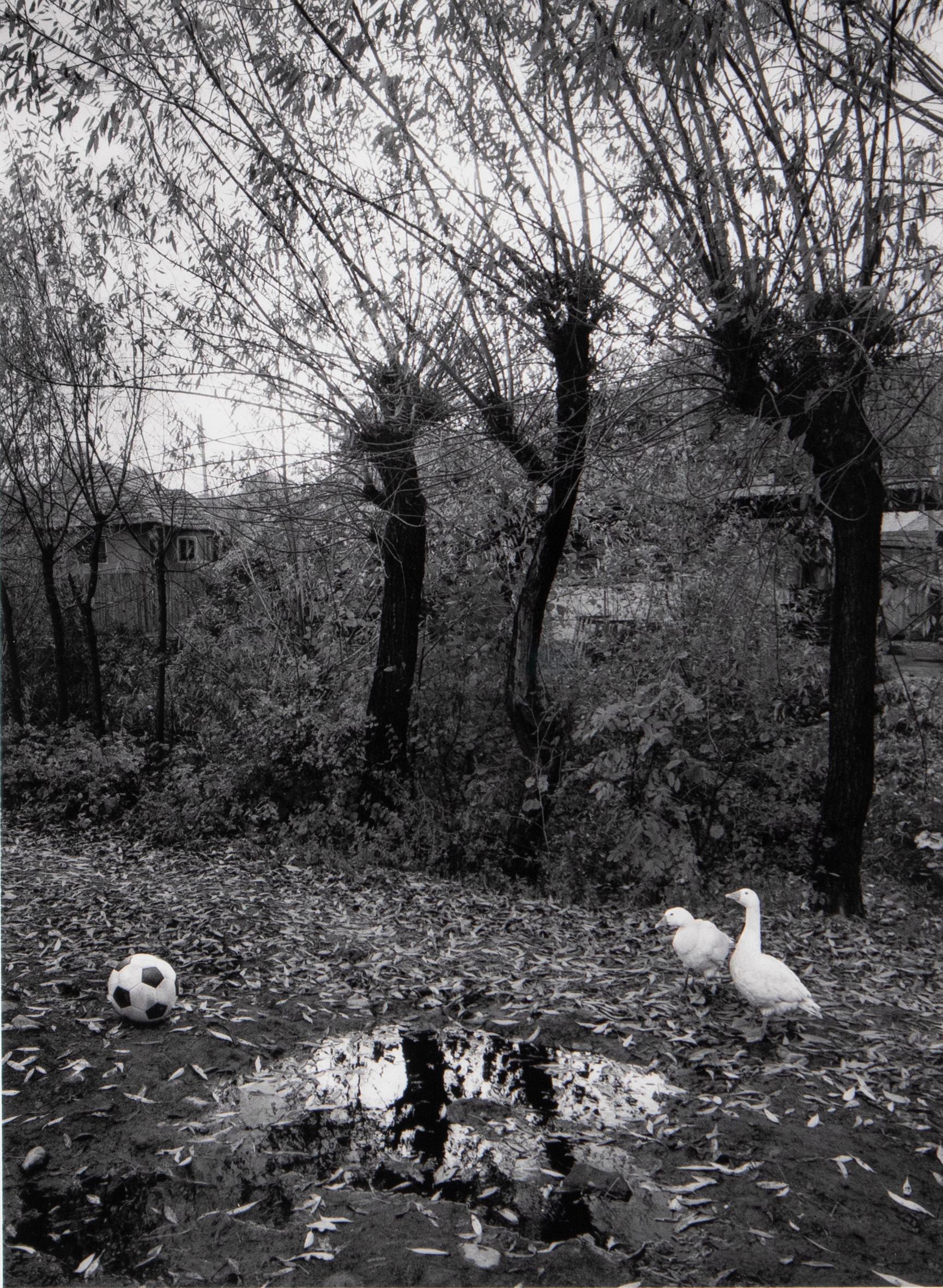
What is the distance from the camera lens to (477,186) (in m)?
6.55

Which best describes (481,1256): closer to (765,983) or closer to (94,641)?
(765,983)

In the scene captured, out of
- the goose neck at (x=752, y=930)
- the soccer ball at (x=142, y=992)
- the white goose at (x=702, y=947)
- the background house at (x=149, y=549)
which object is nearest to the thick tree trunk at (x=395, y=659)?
the background house at (x=149, y=549)

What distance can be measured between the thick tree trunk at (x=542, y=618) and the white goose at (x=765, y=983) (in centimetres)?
372

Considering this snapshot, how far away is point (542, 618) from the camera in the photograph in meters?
8.40

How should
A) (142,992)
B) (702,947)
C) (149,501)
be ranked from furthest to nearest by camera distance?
1. (149,501)
2. (702,947)
3. (142,992)

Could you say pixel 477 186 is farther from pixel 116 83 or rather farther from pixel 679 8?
pixel 679 8

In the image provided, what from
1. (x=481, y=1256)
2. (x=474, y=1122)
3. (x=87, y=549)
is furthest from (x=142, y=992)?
(x=87, y=549)

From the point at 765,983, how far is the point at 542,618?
14.6 feet

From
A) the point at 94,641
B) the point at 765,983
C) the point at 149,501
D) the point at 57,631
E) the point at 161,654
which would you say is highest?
the point at 149,501

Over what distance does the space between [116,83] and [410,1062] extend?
623cm

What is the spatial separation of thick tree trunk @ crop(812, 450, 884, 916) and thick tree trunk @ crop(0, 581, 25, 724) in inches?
437

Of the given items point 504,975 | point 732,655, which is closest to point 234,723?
point 732,655

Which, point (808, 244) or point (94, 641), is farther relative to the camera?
point (94, 641)

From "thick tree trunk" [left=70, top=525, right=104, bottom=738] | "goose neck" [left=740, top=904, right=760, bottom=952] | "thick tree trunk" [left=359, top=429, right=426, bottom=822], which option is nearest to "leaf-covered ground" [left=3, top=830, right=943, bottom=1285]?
"goose neck" [left=740, top=904, right=760, bottom=952]
